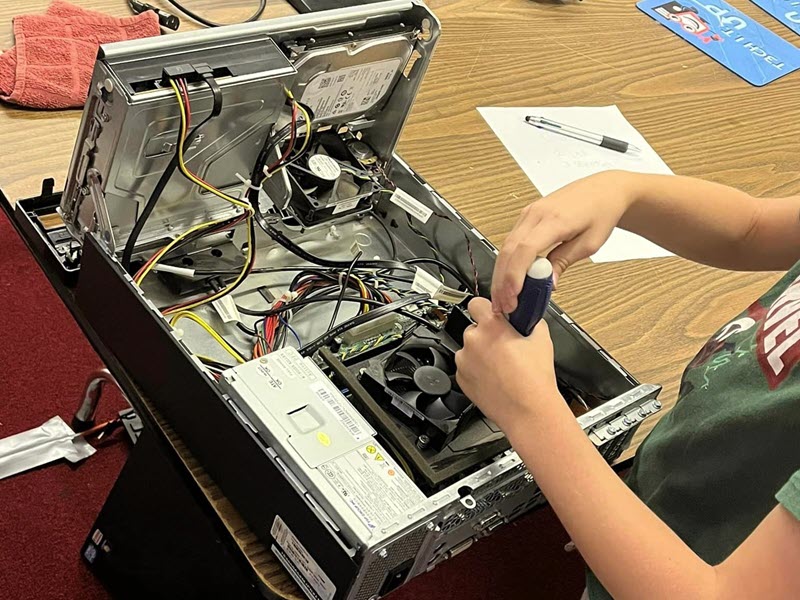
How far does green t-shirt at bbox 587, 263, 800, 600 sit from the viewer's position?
0.74 metres

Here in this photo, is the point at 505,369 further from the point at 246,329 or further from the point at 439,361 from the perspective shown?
the point at 246,329

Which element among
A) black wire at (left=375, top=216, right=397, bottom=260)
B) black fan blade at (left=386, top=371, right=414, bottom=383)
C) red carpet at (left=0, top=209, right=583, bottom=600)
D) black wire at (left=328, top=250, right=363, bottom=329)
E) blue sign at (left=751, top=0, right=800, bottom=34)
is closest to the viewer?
black fan blade at (left=386, top=371, right=414, bottom=383)

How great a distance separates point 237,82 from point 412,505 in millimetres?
406

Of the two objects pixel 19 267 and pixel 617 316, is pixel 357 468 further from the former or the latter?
pixel 19 267

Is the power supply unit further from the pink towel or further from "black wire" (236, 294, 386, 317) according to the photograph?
the pink towel

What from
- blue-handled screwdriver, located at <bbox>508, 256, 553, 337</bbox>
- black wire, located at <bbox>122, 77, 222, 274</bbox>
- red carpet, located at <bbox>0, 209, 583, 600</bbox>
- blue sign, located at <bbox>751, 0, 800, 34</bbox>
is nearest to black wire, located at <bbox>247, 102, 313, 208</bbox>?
black wire, located at <bbox>122, 77, 222, 274</bbox>

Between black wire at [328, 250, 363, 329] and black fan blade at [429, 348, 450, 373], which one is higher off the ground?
black fan blade at [429, 348, 450, 373]

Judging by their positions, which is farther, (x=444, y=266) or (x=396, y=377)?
(x=444, y=266)

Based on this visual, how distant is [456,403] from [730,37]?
4.26 ft

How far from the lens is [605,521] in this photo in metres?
0.65

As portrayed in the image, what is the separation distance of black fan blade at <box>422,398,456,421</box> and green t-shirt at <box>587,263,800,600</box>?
0.22 metres

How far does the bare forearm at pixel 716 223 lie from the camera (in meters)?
0.90

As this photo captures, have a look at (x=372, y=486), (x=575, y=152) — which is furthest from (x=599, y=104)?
(x=372, y=486)

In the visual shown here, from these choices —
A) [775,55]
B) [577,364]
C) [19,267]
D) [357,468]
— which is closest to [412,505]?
[357,468]
